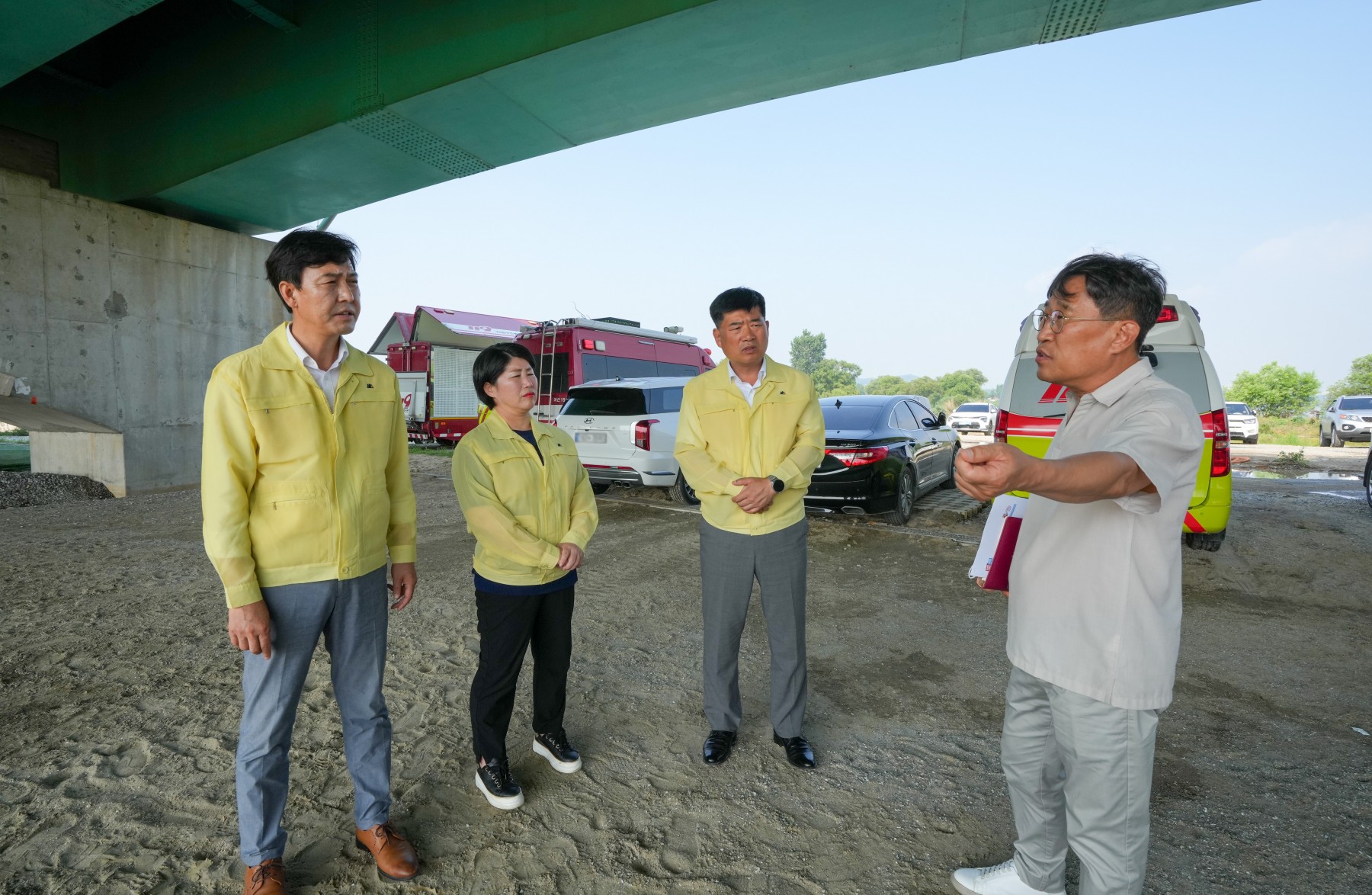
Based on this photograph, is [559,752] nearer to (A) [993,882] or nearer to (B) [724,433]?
(B) [724,433]

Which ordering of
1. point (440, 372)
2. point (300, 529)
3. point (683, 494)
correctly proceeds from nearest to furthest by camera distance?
point (300, 529) → point (683, 494) → point (440, 372)

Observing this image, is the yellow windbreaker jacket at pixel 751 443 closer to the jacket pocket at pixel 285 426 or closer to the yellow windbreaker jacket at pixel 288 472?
the yellow windbreaker jacket at pixel 288 472

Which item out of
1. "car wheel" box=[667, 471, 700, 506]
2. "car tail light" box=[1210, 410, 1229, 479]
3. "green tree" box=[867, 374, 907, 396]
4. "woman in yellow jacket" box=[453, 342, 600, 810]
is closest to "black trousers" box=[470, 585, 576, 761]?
"woman in yellow jacket" box=[453, 342, 600, 810]

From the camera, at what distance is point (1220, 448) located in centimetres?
547

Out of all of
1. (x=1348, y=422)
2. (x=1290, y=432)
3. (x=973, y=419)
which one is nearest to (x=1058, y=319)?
(x=1348, y=422)

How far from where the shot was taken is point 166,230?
372 inches

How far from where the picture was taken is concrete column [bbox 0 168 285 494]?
27.1 ft

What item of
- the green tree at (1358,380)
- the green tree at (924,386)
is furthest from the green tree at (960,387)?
the green tree at (1358,380)

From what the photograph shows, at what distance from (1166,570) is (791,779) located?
68.8 inches

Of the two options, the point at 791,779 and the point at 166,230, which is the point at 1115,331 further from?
the point at 166,230

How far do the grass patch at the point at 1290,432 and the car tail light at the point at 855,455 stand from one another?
70.5ft

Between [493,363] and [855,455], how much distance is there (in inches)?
208

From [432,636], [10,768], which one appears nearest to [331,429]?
[10,768]

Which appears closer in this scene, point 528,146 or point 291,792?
point 291,792
